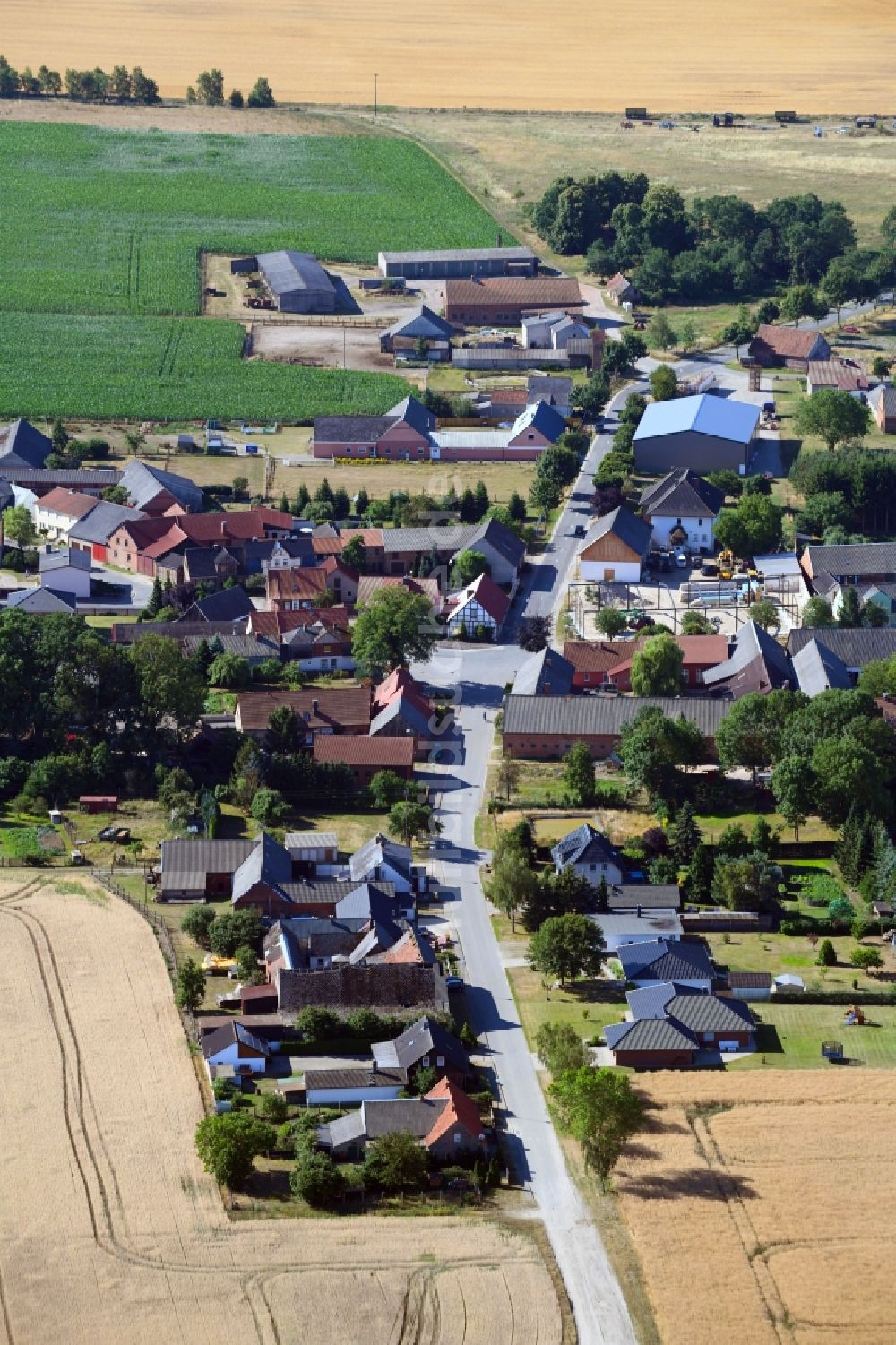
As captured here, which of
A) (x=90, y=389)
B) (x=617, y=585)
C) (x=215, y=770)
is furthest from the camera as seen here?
(x=90, y=389)

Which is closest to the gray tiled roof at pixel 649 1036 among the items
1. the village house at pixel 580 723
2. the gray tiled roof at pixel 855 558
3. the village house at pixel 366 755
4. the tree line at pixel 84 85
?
the village house at pixel 366 755

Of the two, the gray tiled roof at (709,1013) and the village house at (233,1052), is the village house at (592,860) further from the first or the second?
the village house at (233,1052)

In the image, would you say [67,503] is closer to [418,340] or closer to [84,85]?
[418,340]

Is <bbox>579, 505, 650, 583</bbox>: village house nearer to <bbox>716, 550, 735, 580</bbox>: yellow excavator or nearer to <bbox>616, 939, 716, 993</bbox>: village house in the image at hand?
<bbox>716, 550, 735, 580</bbox>: yellow excavator

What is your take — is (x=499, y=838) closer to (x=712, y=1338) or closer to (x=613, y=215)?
(x=712, y=1338)

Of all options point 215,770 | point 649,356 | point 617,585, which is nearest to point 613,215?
point 649,356

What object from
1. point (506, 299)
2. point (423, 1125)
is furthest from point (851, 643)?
point (506, 299)

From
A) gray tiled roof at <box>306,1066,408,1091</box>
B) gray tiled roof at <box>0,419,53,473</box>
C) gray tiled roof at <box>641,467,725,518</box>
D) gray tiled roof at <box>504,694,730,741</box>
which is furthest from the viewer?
gray tiled roof at <box>0,419,53,473</box>

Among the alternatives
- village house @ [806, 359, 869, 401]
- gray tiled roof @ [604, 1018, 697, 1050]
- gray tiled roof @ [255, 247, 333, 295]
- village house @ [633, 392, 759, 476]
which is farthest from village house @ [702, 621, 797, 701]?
gray tiled roof @ [255, 247, 333, 295]
